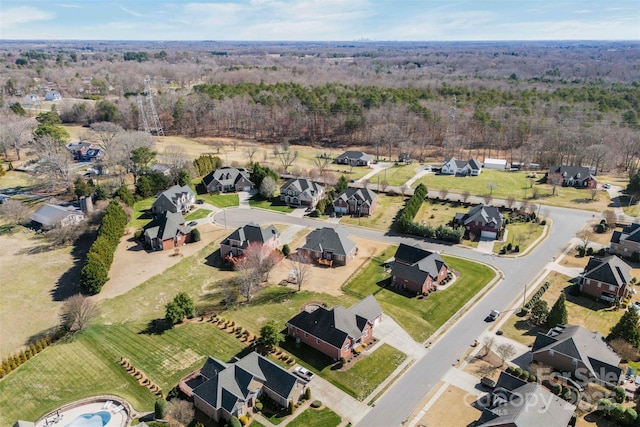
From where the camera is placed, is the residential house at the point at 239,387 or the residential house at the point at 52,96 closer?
the residential house at the point at 239,387

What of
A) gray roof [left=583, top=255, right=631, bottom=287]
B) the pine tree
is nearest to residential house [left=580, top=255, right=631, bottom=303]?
gray roof [left=583, top=255, right=631, bottom=287]

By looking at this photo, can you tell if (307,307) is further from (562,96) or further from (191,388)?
(562,96)

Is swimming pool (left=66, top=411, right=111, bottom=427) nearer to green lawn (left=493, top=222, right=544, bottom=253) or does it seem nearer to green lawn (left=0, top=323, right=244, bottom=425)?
green lawn (left=0, top=323, right=244, bottom=425)

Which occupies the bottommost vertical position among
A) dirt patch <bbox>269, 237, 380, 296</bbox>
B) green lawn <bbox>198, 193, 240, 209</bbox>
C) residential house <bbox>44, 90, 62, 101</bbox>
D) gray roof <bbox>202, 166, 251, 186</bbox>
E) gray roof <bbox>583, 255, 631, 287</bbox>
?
dirt patch <bbox>269, 237, 380, 296</bbox>

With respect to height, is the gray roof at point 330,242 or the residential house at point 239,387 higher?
the gray roof at point 330,242

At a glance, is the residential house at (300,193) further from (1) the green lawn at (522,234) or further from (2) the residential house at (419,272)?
(1) the green lawn at (522,234)

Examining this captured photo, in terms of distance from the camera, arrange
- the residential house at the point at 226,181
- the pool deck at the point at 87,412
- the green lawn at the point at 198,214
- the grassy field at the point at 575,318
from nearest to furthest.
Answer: the pool deck at the point at 87,412
the grassy field at the point at 575,318
the green lawn at the point at 198,214
the residential house at the point at 226,181

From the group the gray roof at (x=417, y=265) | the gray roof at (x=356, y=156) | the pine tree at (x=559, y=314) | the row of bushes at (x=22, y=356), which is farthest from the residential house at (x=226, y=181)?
the pine tree at (x=559, y=314)
